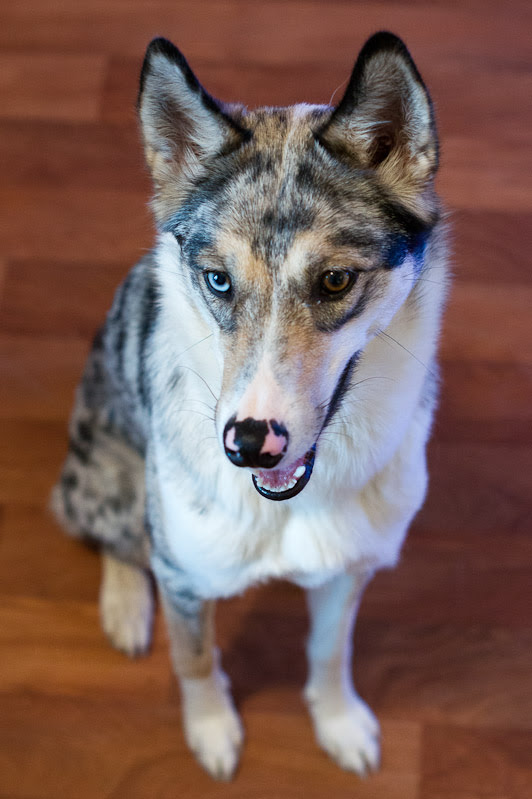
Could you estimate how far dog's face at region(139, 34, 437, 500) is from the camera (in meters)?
1.37

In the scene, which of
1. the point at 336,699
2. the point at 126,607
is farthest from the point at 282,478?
the point at 126,607

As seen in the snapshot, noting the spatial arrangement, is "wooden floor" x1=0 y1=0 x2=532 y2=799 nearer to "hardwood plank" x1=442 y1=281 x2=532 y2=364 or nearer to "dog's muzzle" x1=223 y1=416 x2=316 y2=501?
"hardwood plank" x1=442 y1=281 x2=532 y2=364

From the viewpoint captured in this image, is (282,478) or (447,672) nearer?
(282,478)

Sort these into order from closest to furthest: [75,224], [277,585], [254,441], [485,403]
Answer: [254,441], [277,585], [485,403], [75,224]

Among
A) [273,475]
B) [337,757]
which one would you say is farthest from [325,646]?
[273,475]

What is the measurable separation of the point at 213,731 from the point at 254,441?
1.22 meters

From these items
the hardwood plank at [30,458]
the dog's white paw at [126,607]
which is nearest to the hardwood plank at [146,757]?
the dog's white paw at [126,607]

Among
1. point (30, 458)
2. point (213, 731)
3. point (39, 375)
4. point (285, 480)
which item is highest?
point (285, 480)

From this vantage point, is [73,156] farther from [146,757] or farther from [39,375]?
[146,757]

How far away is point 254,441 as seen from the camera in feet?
4.36

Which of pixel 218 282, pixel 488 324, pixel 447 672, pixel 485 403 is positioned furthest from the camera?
pixel 488 324

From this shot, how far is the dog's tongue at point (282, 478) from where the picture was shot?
1.51 metres

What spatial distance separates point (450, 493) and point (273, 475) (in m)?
1.27

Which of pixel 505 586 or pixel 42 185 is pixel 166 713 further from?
pixel 42 185
